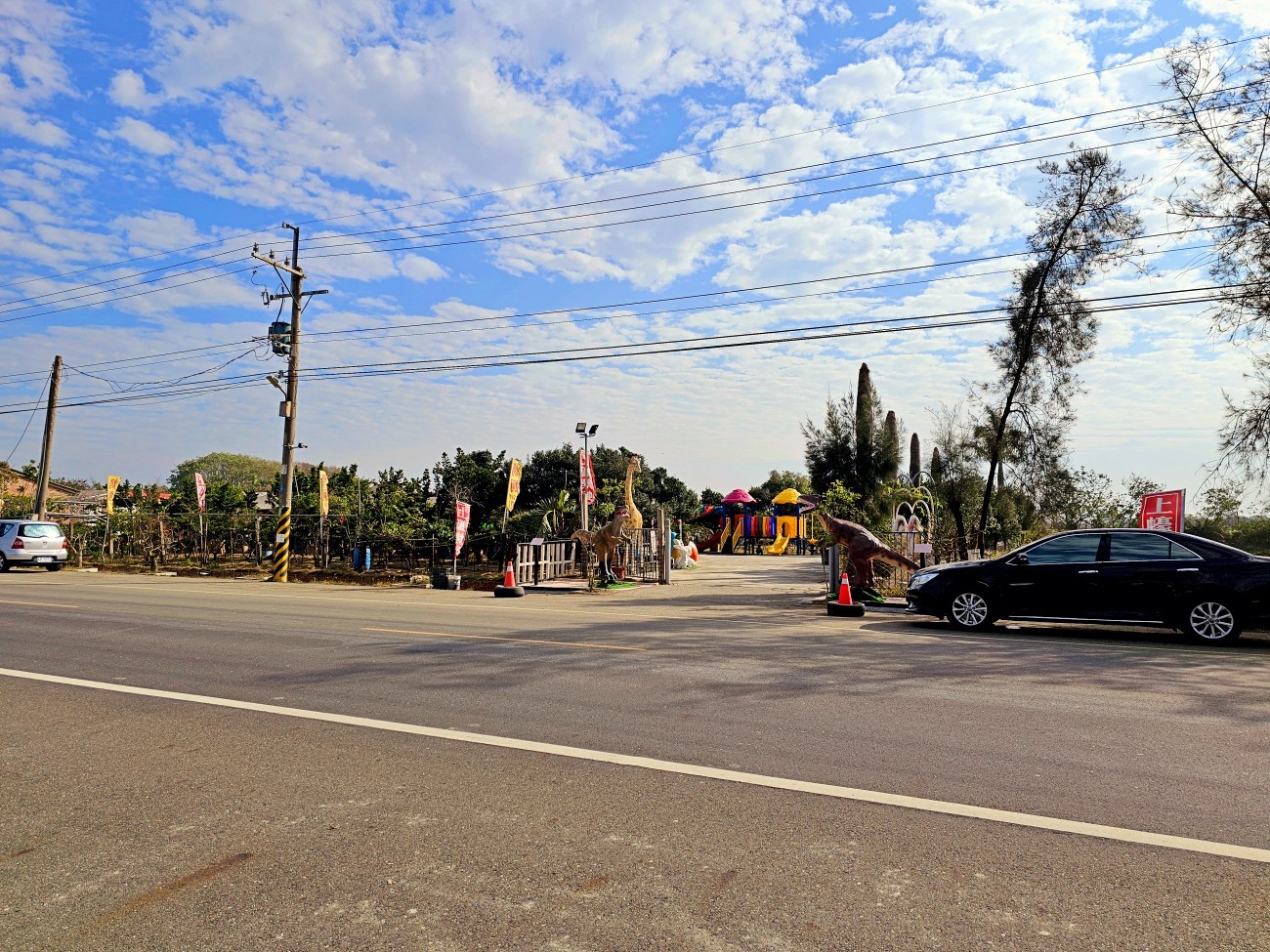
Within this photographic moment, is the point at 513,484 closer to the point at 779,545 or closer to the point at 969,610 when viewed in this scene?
the point at 969,610

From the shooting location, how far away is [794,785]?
15.8 ft

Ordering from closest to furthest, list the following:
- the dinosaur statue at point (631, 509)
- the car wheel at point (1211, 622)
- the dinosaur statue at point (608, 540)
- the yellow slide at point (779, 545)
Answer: the car wheel at point (1211, 622)
the dinosaur statue at point (608, 540)
the dinosaur statue at point (631, 509)
the yellow slide at point (779, 545)

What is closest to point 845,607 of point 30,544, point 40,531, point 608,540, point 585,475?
point 608,540

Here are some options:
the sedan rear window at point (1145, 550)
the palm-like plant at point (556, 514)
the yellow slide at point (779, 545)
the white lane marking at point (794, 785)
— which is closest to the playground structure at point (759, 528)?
the yellow slide at point (779, 545)

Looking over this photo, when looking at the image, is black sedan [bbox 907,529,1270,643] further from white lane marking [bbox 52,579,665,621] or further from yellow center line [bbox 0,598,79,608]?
yellow center line [bbox 0,598,79,608]

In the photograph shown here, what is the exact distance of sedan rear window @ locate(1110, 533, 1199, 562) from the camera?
1139cm

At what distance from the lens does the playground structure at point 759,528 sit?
42.8 metres

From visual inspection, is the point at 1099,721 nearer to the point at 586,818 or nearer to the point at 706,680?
the point at 706,680

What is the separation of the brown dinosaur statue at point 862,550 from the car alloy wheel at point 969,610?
333cm

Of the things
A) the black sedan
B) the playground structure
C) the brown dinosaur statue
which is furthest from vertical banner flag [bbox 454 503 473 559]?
the playground structure

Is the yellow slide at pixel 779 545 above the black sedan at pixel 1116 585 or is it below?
above

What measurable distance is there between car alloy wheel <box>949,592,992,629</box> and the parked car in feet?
94.4

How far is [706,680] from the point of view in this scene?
7809 mm

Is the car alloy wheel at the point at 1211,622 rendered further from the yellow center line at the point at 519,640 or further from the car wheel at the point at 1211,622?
the yellow center line at the point at 519,640
